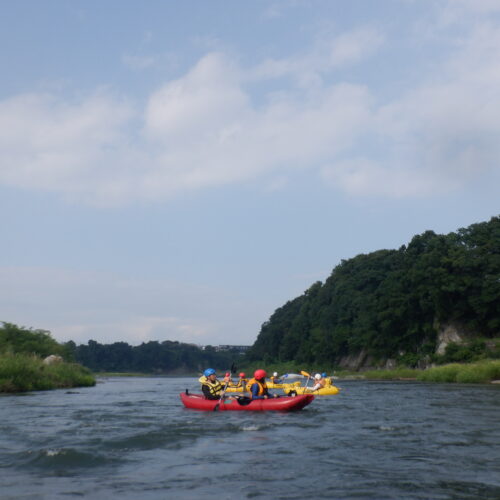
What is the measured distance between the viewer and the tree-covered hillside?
5066 cm

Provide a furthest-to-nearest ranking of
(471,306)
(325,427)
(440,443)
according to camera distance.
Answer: (471,306) < (325,427) < (440,443)

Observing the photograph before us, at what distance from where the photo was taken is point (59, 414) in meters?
18.9

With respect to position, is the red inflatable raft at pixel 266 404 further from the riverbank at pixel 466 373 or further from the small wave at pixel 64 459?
the riverbank at pixel 466 373

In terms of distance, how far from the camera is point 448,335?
53938 mm

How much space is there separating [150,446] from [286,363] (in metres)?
87.1

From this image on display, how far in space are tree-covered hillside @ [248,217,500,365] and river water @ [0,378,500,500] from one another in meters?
33.9

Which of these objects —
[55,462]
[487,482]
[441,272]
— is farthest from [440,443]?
[441,272]

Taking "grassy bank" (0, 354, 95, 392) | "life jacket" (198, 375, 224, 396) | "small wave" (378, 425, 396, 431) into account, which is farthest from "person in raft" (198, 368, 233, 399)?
"grassy bank" (0, 354, 95, 392)

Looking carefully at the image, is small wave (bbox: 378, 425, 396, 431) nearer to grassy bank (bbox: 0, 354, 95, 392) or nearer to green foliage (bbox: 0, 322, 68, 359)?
grassy bank (bbox: 0, 354, 95, 392)

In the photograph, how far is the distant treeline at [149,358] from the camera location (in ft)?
557

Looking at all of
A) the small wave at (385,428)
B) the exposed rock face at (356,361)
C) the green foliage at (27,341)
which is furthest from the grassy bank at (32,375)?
the exposed rock face at (356,361)

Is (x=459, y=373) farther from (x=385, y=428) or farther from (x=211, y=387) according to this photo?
(x=385, y=428)

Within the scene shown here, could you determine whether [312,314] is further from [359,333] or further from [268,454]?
[268,454]

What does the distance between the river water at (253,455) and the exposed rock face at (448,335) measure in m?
35.8
